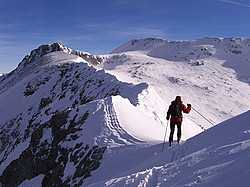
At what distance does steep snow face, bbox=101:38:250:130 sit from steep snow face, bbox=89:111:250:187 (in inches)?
330

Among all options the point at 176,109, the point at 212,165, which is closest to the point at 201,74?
the point at 176,109

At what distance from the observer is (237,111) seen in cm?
2558

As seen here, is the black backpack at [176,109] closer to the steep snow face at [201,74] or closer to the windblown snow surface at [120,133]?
the windblown snow surface at [120,133]

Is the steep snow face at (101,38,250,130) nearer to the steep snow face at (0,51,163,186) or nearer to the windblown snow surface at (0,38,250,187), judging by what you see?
the windblown snow surface at (0,38,250,187)

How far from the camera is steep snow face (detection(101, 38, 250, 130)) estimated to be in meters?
25.7

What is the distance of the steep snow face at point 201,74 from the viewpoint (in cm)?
2572

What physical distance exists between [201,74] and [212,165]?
3684cm

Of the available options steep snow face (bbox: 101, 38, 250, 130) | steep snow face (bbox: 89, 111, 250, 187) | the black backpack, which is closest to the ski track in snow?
the black backpack

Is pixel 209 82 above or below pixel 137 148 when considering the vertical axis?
above

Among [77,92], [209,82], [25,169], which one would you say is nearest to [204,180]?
[25,169]

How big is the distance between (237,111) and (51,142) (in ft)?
78.5

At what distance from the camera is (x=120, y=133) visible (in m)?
10.6

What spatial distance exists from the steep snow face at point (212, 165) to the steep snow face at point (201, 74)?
838 centimetres

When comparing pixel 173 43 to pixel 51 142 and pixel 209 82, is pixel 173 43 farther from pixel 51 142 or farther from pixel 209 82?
pixel 51 142
